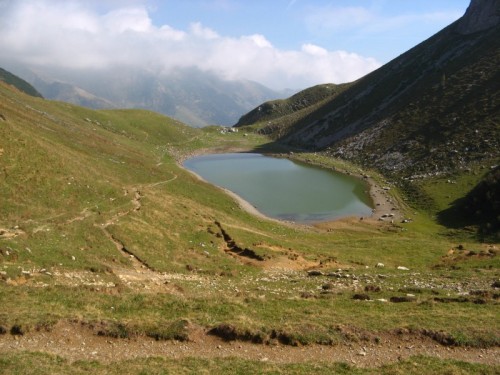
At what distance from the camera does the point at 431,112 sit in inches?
5202

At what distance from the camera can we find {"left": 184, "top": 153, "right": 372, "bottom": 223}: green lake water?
8481 centimetres

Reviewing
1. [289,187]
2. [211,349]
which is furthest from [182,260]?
[289,187]

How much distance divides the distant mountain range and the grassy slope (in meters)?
38.3

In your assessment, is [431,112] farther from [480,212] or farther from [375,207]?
[480,212]

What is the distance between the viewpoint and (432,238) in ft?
214

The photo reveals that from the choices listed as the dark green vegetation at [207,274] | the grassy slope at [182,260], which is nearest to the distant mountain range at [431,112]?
the dark green vegetation at [207,274]

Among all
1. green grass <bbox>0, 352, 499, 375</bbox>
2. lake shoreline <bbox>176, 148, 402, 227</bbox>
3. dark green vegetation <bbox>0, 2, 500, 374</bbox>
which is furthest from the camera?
lake shoreline <bbox>176, 148, 402, 227</bbox>

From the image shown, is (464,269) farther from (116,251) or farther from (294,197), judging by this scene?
(294,197)

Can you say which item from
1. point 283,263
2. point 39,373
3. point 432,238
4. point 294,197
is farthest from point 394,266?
point 294,197

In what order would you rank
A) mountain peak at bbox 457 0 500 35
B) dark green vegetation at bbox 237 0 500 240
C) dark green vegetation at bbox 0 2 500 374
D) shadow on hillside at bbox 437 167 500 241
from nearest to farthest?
1. dark green vegetation at bbox 0 2 500 374
2. shadow on hillside at bbox 437 167 500 241
3. dark green vegetation at bbox 237 0 500 240
4. mountain peak at bbox 457 0 500 35

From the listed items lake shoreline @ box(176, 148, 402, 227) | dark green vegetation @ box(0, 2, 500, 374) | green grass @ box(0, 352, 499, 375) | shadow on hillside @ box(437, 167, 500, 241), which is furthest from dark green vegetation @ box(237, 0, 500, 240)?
green grass @ box(0, 352, 499, 375)

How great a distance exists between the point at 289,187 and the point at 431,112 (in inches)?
2375

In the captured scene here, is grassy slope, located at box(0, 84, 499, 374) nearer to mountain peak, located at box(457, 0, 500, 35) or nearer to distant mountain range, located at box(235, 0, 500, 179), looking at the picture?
distant mountain range, located at box(235, 0, 500, 179)

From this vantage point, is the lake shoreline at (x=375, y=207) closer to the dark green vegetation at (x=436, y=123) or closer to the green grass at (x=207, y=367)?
the dark green vegetation at (x=436, y=123)
